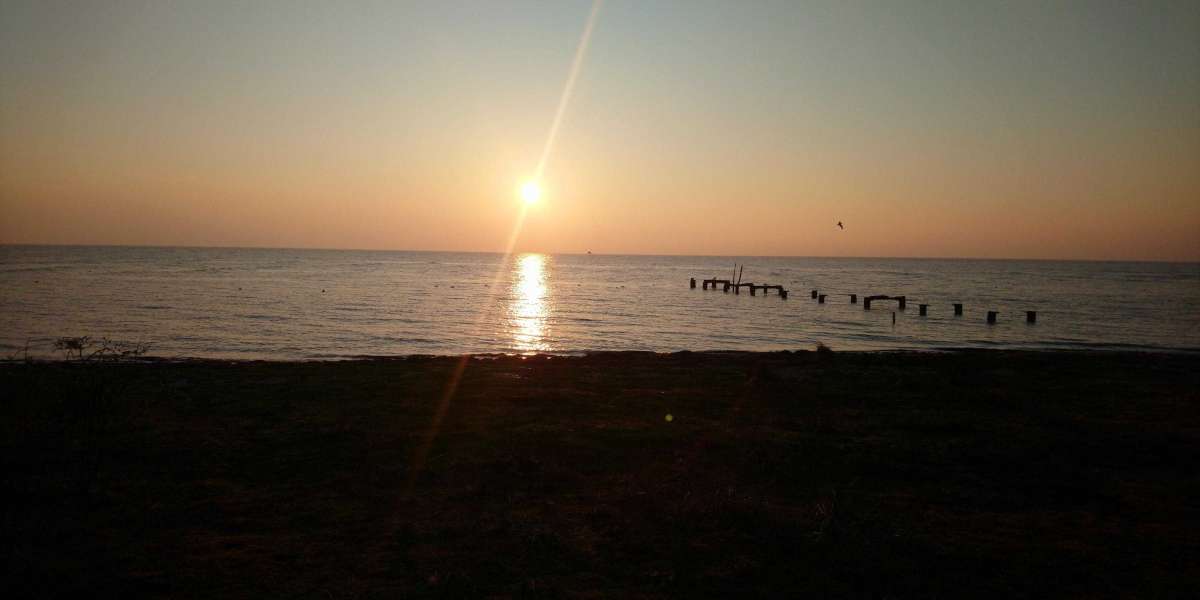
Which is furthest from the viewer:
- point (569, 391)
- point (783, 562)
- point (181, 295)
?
point (181, 295)

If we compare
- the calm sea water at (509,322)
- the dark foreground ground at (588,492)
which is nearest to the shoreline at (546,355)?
the calm sea water at (509,322)

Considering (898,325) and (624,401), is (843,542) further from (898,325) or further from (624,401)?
(898,325)

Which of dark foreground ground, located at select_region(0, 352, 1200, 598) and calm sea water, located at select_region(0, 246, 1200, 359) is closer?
dark foreground ground, located at select_region(0, 352, 1200, 598)

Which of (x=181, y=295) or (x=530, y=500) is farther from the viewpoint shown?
(x=181, y=295)

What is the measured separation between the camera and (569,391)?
16031 mm

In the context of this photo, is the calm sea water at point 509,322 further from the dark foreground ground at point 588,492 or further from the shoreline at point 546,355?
the dark foreground ground at point 588,492

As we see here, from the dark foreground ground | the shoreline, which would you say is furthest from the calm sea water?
the dark foreground ground

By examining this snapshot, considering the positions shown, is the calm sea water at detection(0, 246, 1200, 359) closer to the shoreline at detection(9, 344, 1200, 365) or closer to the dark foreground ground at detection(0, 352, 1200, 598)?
the shoreline at detection(9, 344, 1200, 365)

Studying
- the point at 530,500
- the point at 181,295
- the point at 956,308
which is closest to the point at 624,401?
the point at 530,500

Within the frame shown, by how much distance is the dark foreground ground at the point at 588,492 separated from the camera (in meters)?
6.15

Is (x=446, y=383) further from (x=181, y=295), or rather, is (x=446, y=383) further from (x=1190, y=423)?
(x=181, y=295)

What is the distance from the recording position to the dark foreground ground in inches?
242

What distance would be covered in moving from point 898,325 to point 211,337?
3548 centimetres

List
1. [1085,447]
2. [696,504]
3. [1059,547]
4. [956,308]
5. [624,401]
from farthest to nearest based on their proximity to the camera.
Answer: [956,308] < [624,401] < [1085,447] < [696,504] < [1059,547]
